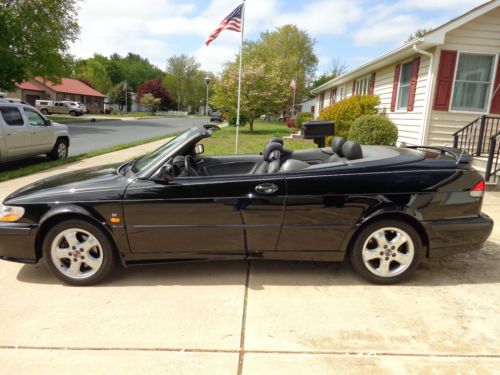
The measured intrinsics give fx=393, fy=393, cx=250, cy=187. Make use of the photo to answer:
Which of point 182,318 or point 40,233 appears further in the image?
point 40,233

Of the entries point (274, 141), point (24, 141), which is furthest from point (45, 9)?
point (274, 141)

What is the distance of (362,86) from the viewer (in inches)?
691

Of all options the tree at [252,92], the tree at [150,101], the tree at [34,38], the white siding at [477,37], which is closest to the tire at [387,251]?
the white siding at [477,37]

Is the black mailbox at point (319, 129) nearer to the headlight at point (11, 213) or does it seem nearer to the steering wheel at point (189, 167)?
the steering wheel at point (189, 167)

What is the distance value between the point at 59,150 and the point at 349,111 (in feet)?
30.0

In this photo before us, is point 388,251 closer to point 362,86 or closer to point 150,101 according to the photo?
point 362,86

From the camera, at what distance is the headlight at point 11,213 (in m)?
3.46

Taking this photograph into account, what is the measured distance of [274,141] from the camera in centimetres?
448

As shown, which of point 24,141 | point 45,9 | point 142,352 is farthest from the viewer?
point 45,9

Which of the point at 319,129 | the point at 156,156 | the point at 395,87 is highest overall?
the point at 395,87

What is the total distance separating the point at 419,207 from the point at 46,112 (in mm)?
48528

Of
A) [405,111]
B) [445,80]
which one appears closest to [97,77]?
[405,111]

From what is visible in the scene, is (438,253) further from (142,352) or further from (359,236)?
(142,352)

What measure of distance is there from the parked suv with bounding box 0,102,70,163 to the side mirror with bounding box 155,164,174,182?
7291mm
